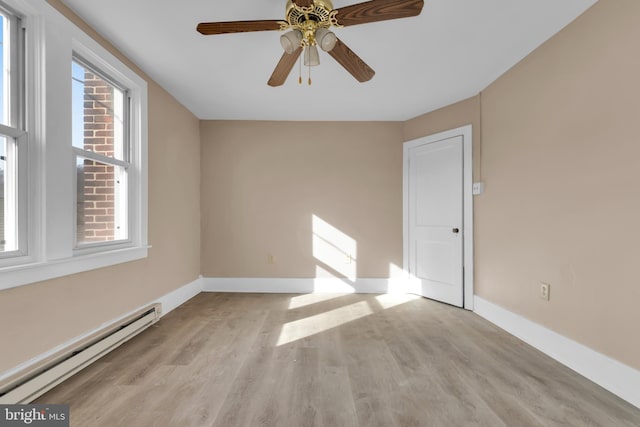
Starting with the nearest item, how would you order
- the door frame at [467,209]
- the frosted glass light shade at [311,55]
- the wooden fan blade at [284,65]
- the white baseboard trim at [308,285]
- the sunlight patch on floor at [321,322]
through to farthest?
the frosted glass light shade at [311,55] → the wooden fan blade at [284,65] → the sunlight patch on floor at [321,322] → the door frame at [467,209] → the white baseboard trim at [308,285]

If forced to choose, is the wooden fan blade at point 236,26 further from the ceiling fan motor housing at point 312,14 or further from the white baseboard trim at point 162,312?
the white baseboard trim at point 162,312

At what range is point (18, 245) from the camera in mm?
1739

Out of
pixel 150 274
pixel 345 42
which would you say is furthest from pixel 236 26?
pixel 150 274

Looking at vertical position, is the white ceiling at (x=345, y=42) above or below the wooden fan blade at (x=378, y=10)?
above

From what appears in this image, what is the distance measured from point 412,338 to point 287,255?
81.4 inches

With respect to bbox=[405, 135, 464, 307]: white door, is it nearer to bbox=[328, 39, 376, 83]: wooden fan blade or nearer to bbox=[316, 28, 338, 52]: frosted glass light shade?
bbox=[328, 39, 376, 83]: wooden fan blade

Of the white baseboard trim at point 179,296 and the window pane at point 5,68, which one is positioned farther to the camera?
the white baseboard trim at point 179,296

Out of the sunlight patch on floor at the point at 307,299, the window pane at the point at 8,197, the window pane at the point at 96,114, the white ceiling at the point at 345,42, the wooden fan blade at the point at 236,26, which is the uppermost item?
the white ceiling at the point at 345,42

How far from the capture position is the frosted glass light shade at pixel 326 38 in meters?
1.70

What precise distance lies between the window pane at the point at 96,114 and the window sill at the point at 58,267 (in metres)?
0.82

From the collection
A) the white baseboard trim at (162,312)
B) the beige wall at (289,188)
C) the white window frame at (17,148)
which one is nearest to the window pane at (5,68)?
the white window frame at (17,148)

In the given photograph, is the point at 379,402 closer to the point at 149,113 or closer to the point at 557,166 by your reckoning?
the point at 557,166

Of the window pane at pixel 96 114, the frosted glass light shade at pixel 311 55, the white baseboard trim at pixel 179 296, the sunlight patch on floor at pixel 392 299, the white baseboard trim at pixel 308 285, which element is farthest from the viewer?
the white baseboard trim at pixel 308 285

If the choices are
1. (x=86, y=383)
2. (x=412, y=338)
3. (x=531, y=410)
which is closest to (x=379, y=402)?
(x=531, y=410)
